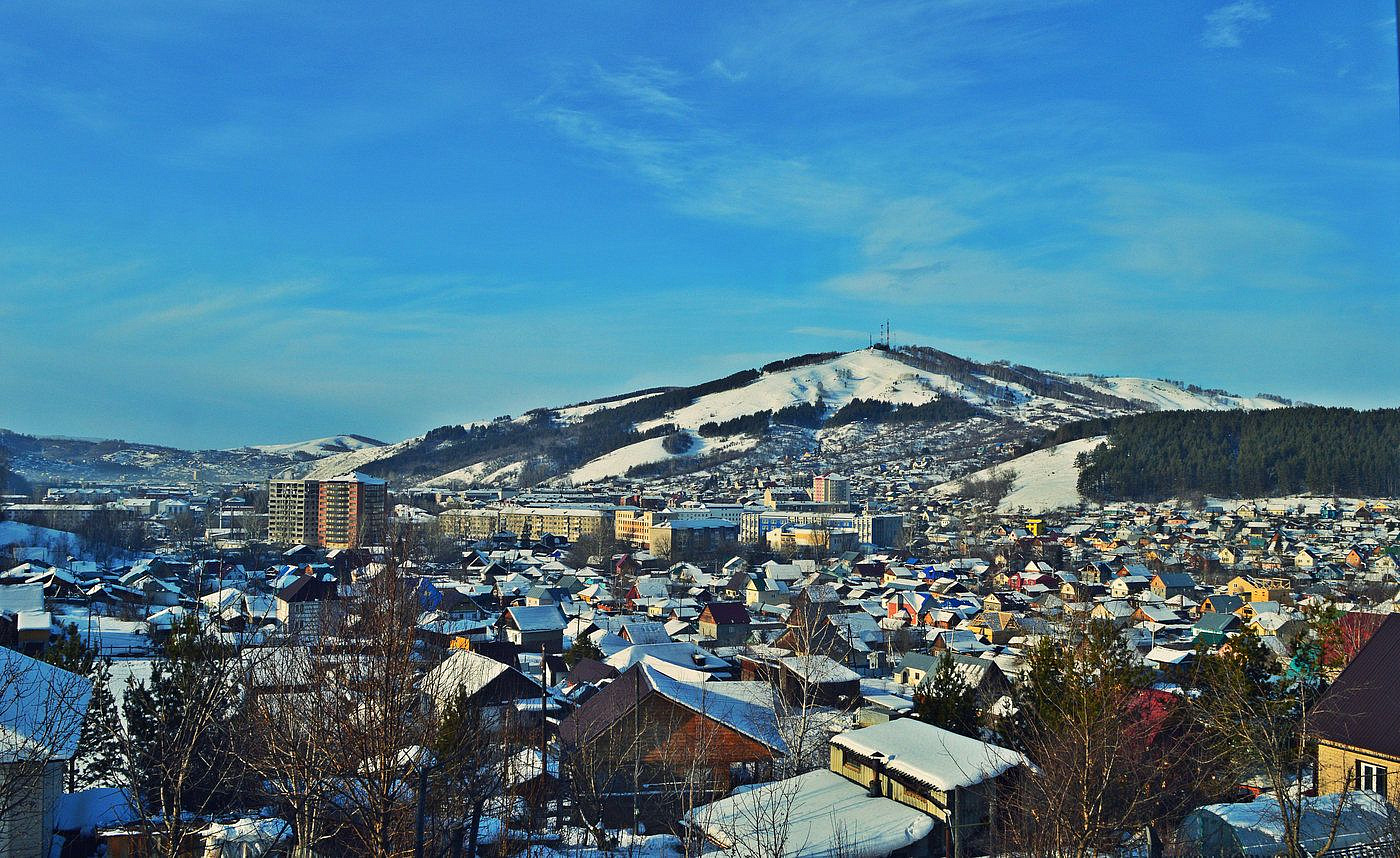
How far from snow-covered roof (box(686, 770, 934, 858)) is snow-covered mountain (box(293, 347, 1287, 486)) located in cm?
9958

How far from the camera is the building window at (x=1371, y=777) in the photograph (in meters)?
9.50

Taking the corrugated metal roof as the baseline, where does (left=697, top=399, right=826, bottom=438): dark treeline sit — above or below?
above

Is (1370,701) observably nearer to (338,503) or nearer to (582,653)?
(582,653)

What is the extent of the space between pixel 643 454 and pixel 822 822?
126 metres

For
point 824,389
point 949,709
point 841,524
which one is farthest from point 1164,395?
point 949,709

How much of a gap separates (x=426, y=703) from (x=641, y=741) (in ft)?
20.4

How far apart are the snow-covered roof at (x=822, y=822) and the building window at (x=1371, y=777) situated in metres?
4.32

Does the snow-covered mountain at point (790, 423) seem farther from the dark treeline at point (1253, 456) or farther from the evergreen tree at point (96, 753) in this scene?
the evergreen tree at point (96, 753)

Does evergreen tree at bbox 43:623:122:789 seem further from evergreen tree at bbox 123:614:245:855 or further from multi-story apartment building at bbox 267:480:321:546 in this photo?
multi-story apartment building at bbox 267:480:321:546

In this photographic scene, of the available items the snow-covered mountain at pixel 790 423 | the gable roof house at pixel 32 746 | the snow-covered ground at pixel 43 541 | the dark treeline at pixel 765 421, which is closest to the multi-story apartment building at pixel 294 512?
the snow-covered ground at pixel 43 541

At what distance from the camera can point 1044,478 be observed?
306 feet

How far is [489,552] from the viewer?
58.9 m

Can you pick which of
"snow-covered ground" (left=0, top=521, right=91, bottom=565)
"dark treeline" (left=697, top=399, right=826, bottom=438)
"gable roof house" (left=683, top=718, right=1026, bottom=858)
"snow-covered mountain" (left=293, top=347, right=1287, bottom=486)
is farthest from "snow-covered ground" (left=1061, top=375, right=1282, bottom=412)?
"gable roof house" (left=683, top=718, right=1026, bottom=858)

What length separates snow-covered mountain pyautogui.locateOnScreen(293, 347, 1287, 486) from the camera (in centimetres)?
12975
